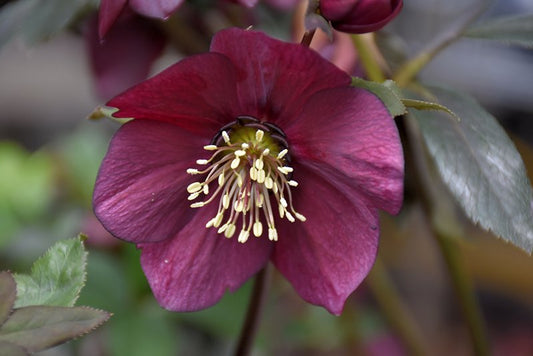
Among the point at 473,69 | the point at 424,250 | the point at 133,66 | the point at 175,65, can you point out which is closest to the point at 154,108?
the point at 175,65

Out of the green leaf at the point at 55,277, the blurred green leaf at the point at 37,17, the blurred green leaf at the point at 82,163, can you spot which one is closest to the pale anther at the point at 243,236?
the green leaf at the point at 55,277

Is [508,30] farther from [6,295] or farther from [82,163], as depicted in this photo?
[82,163]

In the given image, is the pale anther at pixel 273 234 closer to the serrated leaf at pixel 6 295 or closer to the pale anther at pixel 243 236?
the pale anther at pixel 243 236

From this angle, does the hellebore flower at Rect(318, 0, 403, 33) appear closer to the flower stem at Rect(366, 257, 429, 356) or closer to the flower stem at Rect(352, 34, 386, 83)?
the flower stem at Rect(352, 34, 386, 83)

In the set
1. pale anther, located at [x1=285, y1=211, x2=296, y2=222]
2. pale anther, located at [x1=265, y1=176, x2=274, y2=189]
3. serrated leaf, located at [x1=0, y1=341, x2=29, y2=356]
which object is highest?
serrated leaf, located at [x1=0, y1=341, x2=29, y2=356]

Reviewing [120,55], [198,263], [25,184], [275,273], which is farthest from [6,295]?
[25,184]

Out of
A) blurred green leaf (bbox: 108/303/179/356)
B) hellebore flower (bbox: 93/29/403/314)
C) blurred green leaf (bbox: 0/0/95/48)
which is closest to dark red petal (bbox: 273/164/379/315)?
hellebore flower (bbox: 93/29/403/314)

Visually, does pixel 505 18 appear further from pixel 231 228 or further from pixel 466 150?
pixel 231 228
